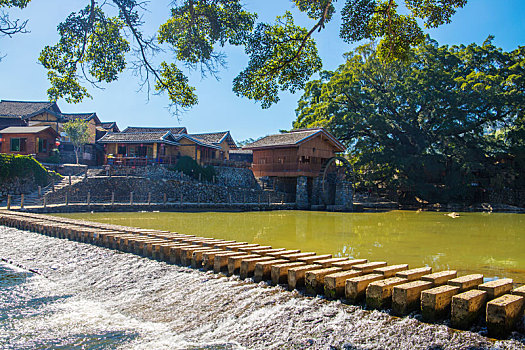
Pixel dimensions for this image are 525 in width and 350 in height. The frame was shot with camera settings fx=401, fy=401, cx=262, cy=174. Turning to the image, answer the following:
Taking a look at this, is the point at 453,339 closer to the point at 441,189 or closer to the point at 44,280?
the point at 44,280

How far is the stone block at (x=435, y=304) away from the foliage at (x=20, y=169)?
26047mm

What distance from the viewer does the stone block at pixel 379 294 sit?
4.34 m

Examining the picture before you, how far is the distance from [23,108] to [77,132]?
695 cm

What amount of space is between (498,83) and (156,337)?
35571mm

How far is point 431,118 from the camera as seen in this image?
35500mm

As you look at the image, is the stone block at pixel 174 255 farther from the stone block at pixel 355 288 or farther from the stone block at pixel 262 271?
the stone block at pixel 355 288

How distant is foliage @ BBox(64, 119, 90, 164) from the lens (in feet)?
116

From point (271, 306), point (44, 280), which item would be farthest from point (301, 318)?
point (44, 280)

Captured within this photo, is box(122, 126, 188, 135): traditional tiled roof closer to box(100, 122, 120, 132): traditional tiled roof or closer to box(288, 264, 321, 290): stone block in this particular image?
box(100, 122, 120, 132): traditional tiled roof

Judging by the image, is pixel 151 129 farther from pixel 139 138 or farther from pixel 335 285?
pixel 335 285

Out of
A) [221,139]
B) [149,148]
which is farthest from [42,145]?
[221,139]

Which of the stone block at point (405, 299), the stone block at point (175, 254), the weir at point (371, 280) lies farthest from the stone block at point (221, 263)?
the stone block at point (405, 299)

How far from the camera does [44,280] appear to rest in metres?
7.22

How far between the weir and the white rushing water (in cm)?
16
